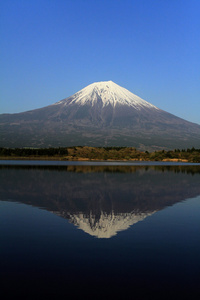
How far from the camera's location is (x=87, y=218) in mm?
18547

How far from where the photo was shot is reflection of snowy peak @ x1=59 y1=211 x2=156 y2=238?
15387mm

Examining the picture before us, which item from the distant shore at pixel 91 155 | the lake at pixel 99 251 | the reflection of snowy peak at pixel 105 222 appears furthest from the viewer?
the distant shore at pixel 91 155

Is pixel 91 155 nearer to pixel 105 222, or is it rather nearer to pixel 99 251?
pixel 105 222

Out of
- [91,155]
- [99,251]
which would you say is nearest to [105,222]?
[99,251]

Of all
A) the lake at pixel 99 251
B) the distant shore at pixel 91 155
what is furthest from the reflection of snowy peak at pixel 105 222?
the distant shore at pixel 91 155

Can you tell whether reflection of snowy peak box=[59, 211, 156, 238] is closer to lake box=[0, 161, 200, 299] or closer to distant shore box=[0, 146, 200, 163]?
lake box=[0, 161, 200, 299]

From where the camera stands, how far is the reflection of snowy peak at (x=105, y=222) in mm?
15387

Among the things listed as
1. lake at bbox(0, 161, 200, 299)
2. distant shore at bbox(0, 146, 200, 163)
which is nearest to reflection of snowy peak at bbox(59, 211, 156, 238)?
lake at bbox(0, 161, 200, 299)

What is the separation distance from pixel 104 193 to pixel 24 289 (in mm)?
22149

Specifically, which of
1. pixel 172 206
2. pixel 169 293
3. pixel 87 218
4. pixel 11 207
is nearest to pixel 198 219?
pixel 172 206

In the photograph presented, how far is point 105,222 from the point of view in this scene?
17.4m

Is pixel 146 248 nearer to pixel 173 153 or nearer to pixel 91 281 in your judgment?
pixel 91 281

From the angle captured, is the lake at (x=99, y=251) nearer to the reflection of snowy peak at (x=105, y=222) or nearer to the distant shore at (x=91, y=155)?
the reflection of snowy peak at (x=105, y=222)

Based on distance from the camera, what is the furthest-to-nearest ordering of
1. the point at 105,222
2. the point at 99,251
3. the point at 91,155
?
1. the point at 91,155
2. the point at 105,222
3. the point at 99,251
